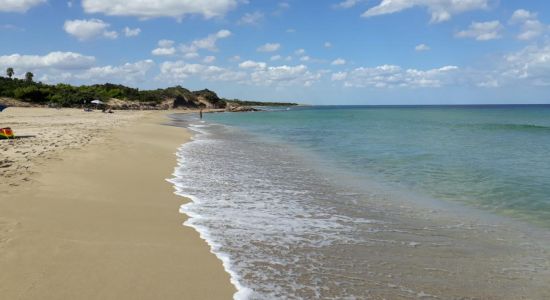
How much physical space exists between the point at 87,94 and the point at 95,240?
88931mm

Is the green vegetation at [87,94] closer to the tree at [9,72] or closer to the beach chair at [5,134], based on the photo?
the tree at [9,72]

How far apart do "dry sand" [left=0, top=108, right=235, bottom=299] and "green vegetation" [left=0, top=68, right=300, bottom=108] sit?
7303 cm

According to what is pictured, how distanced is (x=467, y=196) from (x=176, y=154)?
12.1 meters

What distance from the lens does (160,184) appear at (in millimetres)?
11203

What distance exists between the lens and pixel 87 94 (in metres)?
86.5

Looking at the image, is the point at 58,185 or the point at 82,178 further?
the point at 82,178

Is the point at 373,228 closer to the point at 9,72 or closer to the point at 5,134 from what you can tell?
the point at 5,134

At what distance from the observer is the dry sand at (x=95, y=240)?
466cm

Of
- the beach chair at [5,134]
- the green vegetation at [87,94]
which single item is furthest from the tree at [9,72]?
the beach chair at [5,134]

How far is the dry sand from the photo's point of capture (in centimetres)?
466

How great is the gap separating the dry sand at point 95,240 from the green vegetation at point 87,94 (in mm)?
73035

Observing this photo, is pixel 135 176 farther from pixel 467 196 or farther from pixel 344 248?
pixel 467 196

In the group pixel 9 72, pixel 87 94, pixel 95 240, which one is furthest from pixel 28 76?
pixel 95 240

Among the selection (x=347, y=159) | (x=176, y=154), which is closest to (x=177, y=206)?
(x=176, y=154)
